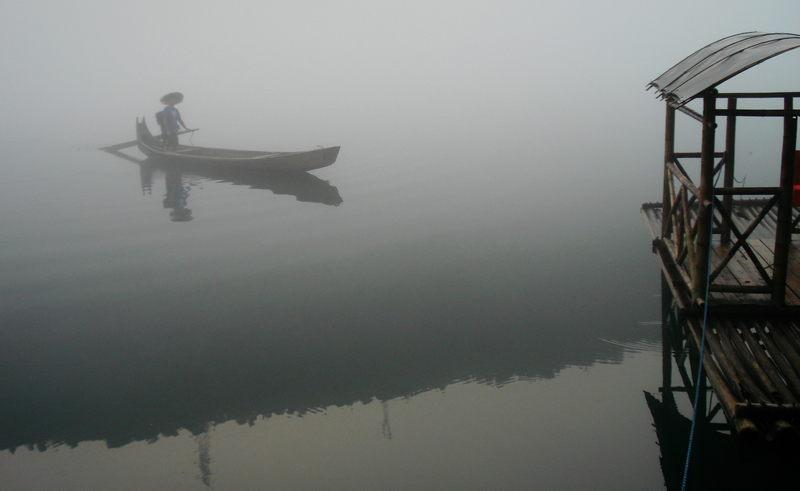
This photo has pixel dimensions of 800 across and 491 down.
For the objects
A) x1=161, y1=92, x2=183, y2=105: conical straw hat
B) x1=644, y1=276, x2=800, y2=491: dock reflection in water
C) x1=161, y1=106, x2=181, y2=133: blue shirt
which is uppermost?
x1=161, y1=92, x2=183, y2=105: conical straw hat

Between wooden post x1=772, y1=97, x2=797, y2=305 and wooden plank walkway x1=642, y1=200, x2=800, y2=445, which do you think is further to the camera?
wooden post x1=772, y1=97, x2=797, y2=305

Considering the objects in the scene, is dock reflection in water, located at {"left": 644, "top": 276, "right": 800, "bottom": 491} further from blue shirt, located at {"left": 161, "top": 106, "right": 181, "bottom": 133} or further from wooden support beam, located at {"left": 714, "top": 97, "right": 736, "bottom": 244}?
blue shirt, located at {"left": 161, "top": 106, "right": 181, "bottom": 133}

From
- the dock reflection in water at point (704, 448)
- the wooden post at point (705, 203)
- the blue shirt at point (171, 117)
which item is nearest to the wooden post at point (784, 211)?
the wooden post at point (705, 203)

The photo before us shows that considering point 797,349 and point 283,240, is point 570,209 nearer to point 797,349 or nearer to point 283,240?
point 283,240

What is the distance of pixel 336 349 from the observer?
595 cm

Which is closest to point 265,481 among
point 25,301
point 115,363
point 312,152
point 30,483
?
point 30,483

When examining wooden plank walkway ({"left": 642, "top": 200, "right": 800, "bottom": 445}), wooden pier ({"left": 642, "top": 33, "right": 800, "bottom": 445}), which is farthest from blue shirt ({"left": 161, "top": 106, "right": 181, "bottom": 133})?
wooden plank walkway ({"left": 642, "top": 200, "right": 800, "bottom": 445})

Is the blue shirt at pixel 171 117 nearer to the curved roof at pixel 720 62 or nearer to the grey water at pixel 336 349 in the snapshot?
the grey water at pixel 336 349

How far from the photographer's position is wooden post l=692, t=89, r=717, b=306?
3965mm

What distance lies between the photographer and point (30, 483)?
4254 mm

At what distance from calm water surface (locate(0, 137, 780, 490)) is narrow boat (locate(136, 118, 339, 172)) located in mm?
2277

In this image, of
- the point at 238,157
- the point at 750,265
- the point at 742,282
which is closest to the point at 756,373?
the point at 742,282

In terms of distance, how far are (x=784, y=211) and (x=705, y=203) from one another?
20.6 inches

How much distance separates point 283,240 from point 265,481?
19.4ft
